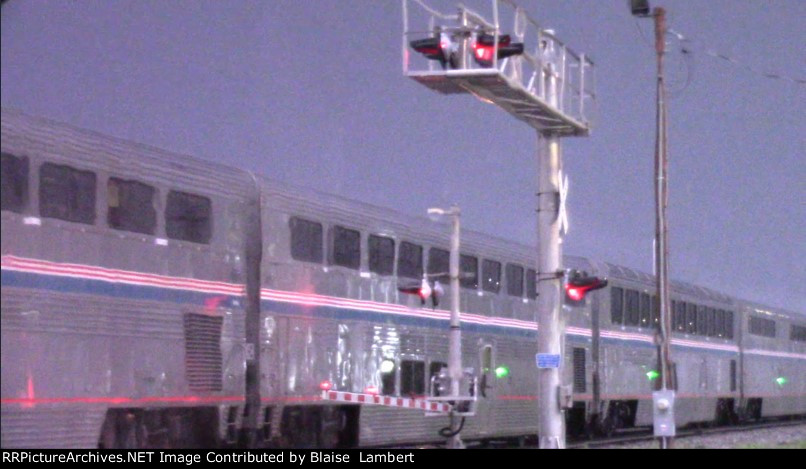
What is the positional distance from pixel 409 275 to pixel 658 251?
4.26 meters

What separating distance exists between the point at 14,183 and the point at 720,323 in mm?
26804

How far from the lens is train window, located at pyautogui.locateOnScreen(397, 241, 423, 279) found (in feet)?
65.6

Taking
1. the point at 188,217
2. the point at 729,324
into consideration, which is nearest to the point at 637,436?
the point at 729,324

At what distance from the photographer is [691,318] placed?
32875mm

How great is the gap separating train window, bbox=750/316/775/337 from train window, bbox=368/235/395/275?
71.8 ft

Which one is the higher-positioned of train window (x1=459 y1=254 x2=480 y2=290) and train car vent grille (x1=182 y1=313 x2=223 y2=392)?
train window (x1=459 y1=254 x2=480 y2=290)

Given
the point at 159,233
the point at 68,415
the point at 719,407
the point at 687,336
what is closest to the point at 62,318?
the point at 68,415

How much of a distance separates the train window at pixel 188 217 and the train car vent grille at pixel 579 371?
1212 cm

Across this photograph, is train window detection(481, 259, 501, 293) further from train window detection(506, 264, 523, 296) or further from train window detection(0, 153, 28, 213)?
train window detection(0, 153, 28, 213)

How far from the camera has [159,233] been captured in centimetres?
1461

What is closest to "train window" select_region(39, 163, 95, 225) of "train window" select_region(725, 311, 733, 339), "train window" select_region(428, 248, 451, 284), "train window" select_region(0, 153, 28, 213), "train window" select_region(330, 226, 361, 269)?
"train window" select_region(0, 153, 28, 213)

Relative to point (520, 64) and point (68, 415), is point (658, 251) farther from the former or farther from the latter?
point (68, 415)

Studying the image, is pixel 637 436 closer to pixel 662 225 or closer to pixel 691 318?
pixel 691 318

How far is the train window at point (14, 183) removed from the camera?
12.3 m
